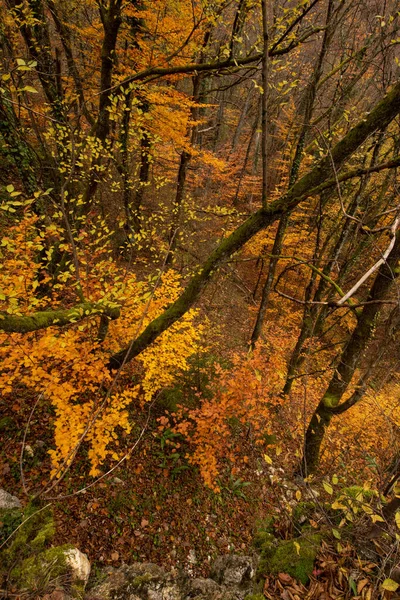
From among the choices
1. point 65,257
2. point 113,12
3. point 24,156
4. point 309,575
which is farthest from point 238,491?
point 113,12

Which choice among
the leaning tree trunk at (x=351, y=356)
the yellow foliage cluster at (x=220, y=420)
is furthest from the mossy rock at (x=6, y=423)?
the leaning tree trunk at (x=351, y=356)

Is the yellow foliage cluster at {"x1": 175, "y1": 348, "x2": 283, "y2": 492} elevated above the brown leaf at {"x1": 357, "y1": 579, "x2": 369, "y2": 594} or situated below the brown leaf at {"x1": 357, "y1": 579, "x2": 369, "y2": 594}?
below

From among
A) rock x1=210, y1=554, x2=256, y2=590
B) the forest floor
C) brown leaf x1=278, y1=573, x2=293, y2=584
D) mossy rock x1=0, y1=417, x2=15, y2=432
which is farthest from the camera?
mossy rock x1=0, y1=417, x2=15, y2=432

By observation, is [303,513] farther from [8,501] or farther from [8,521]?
[8,501]

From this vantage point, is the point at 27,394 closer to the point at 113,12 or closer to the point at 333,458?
the point at 113,12

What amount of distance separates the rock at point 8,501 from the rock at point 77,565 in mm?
1133

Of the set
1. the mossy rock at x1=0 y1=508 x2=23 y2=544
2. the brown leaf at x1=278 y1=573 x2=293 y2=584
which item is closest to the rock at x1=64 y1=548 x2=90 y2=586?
the mossy rock at x1=0 y1=508 x2=23 y2=544

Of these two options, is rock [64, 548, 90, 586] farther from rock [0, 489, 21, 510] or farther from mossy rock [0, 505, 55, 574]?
rock [0, 489, 21, 510]

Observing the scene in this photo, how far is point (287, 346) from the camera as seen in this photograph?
12922mm

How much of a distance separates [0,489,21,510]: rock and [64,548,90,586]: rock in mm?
1133

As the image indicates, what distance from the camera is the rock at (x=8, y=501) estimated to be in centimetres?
443

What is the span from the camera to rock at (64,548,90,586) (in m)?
3.96

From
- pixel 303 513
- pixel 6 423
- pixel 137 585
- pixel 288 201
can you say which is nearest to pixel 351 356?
pixel 303 513

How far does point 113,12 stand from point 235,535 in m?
10.6
